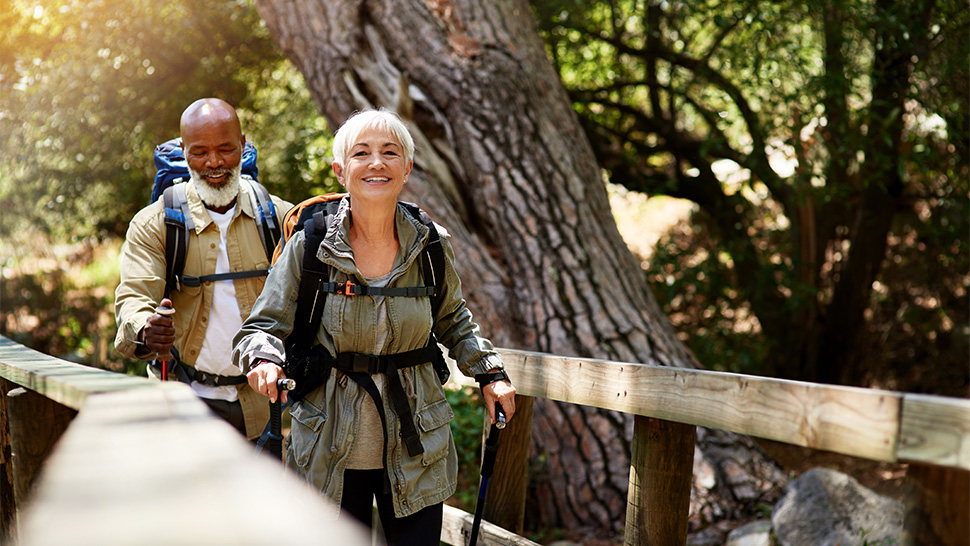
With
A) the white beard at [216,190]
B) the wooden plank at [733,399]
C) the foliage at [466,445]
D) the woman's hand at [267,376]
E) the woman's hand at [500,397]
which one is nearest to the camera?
the wooden plank at [733,399]

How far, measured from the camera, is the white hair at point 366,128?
8.16 feet

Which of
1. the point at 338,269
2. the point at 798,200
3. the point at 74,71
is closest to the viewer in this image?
the point at 338,269

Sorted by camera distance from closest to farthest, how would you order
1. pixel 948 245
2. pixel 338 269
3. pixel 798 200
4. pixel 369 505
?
pixel 338 269
pixel 369 505
pixel 798 200
pixel 948 245

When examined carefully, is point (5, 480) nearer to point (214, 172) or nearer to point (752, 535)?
point (214, 172)

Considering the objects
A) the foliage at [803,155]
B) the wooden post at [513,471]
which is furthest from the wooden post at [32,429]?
the foliage at [803,155]

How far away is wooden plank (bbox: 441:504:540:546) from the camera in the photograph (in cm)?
301

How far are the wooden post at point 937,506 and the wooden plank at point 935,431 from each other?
88 mm

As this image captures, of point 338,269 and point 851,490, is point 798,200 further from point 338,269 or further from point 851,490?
point 338,269

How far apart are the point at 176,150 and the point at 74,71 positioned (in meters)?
5.89

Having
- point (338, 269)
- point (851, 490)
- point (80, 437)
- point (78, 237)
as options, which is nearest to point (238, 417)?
point (338, 269)

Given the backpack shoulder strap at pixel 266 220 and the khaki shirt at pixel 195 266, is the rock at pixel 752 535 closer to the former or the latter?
the khaki shirt at pixel 195 266

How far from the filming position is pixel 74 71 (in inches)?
333

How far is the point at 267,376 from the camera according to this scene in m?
2.24

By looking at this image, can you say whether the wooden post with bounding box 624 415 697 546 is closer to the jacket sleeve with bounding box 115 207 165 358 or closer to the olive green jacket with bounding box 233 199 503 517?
the olive green jacket with bounding box 233 199 503 517
